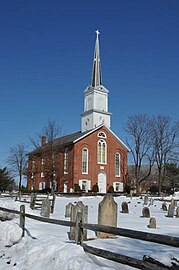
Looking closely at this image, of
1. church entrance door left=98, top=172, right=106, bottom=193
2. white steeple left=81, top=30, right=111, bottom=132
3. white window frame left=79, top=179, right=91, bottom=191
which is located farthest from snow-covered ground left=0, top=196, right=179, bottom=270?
white steeple left=81, top=30, right=111, bottom=132

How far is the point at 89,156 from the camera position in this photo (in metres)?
52.5

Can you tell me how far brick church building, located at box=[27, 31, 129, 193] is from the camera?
5134cm

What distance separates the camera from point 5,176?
2402 inches

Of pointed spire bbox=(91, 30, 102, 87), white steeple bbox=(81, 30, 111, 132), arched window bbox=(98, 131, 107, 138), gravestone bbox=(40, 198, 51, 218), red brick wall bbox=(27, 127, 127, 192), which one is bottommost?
gravestone bbox=(40, 198, 51, 218)

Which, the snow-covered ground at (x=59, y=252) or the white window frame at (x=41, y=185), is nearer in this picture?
the snow-covered ground at (x=59, y=252)

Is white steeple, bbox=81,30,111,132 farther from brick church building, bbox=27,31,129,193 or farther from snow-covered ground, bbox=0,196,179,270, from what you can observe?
snow-covered ground, bbox=0,196,179,270

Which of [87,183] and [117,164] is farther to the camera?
[117,164]

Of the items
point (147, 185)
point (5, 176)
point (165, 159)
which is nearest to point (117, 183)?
point (165, 159)

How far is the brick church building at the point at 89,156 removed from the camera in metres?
51.3

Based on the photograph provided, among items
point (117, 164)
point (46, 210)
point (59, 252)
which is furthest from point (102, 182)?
point (59, 252)

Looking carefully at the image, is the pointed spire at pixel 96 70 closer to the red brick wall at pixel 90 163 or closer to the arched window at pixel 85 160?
the red brick wall at pixel 90 163

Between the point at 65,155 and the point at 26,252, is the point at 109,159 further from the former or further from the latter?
the point at 26,252

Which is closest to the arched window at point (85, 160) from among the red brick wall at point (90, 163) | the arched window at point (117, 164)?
the red brick wall at point (90, 163)

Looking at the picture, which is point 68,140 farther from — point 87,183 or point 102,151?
point 87,183
